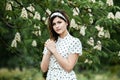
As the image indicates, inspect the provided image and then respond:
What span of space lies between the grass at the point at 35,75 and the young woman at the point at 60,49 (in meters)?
8.03

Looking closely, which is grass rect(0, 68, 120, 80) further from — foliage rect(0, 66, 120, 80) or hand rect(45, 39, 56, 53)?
hand rect(45, 39, 56, 53)

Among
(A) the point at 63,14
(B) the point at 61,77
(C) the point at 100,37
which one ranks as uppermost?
(C) the point at 100,37

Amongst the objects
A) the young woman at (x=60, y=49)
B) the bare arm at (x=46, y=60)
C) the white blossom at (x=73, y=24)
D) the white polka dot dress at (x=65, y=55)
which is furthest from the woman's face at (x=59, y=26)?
the white blossom at (x=73, y=24)

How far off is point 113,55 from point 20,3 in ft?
6.00

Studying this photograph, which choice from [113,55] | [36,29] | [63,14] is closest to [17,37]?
[36,29]

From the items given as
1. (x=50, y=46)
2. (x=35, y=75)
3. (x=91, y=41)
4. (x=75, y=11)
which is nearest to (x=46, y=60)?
(x=50, y=46)

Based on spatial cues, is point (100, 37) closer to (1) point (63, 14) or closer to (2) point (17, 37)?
(2) point (17, 37)

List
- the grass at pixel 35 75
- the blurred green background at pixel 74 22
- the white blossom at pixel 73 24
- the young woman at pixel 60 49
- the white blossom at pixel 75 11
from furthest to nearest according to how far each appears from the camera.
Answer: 1. the grass at pixel 35 75
2. the white blossom at pixel 73 24
3. the white blossom at pixel 75 11
4. the blurred green background at pixel 74 22
5. the young woman at pixel 60 49

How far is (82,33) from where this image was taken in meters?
8.97

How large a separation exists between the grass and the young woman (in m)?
8.03

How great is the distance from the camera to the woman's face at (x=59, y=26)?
595 centimetres

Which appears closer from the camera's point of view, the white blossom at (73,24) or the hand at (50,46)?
the hand at (50,46)

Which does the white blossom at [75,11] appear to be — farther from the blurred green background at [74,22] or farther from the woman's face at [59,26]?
the woman's face at [59,26]

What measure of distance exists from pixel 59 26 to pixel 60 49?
249 mm
